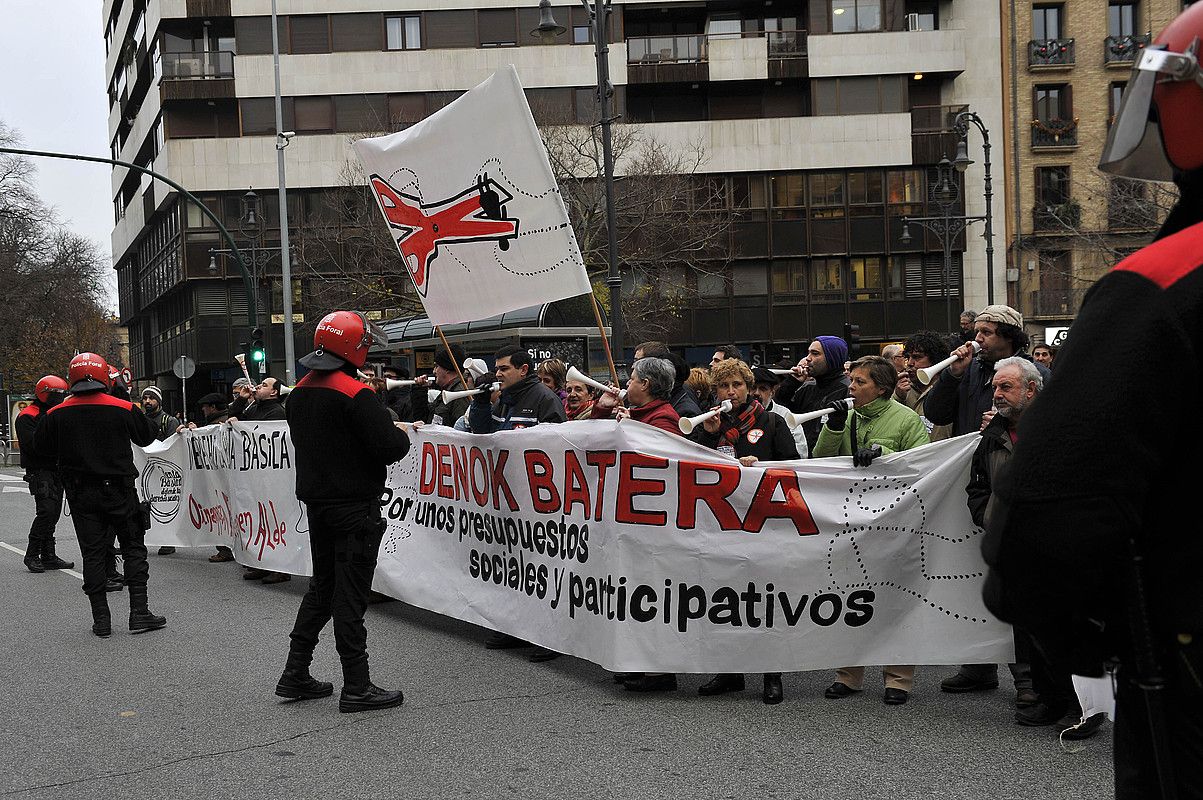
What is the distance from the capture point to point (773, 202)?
4188cm

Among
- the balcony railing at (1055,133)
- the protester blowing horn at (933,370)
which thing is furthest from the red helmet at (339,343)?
the balcony railing at (1055,133)

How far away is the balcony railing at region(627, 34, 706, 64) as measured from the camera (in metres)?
42.1

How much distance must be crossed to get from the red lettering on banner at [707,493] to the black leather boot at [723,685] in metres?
0.80

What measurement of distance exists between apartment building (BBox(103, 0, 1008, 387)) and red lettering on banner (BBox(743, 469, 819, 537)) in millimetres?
34723

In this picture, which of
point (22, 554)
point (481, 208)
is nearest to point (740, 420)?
point (481, 208)

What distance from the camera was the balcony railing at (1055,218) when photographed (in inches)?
1585

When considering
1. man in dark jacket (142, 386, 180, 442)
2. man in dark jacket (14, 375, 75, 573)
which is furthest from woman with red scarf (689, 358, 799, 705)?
man in dark jacket (142, 386, 180, 442)

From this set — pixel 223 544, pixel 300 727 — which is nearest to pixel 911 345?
pixel 300 727

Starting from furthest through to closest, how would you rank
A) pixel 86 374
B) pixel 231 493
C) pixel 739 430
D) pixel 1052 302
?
pixel 1052 302, pixel 231 493, pixel 86 374, pixel 739 430

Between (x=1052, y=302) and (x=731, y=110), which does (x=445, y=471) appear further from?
(x=1052, y=302)

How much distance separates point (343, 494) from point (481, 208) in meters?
2.73

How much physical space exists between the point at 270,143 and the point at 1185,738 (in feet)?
144

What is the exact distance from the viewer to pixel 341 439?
6.13 meters

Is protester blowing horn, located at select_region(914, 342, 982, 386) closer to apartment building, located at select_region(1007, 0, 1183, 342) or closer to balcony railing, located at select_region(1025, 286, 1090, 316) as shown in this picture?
balcony railing, located at select_region(1025, 286, 1090, 316)
